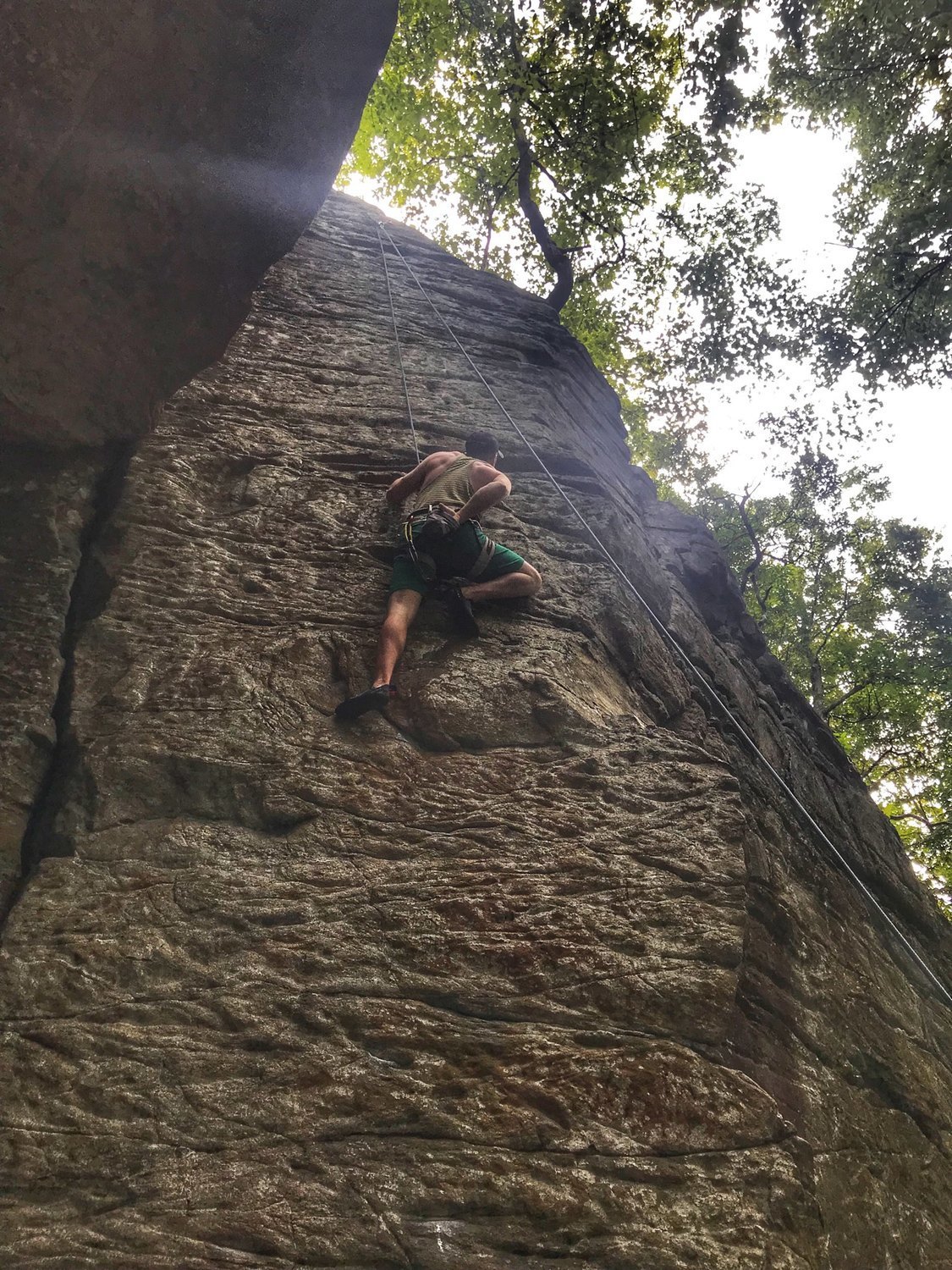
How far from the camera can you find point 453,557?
5363 millimetres

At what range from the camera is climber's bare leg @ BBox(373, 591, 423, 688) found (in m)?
4.60

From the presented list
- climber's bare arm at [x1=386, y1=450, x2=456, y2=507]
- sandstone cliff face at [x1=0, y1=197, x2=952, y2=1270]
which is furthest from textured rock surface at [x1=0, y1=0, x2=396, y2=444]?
climber's bare arm at [x1=386, y1=450, x2=456, y2=507]

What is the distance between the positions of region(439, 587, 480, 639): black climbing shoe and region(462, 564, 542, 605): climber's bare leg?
12cm

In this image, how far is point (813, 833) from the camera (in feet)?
19.3

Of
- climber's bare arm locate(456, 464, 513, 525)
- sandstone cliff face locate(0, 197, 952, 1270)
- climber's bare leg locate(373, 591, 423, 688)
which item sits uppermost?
climber's bare arm locate(456, 464, 513, 525)

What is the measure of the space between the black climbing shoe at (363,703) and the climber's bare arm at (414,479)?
199cm

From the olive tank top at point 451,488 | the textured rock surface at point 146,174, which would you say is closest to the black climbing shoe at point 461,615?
the olive tank top at point 451,488

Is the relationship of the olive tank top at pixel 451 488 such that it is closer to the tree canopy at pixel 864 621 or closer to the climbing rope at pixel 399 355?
the climbing rope at pixel 399 355

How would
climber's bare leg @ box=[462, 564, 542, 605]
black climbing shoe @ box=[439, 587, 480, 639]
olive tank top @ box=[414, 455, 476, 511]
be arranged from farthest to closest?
olive tank top @ box=[414, 455, 476, 511], climber's bare leg @ box=[462, 564, 542, 605], black climbing shoe @ box=[439, 587, 480, 639]

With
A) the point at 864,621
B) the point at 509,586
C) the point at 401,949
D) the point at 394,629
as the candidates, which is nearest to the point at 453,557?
the point at 509,586

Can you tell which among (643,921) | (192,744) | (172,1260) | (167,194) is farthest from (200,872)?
(167,194)

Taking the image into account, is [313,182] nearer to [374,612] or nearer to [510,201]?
[374,612]

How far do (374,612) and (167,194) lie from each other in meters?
2.71

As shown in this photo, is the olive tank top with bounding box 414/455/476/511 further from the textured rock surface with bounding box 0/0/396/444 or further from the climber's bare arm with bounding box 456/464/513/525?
the textured rock surface with bounding box 0/0/396/444
